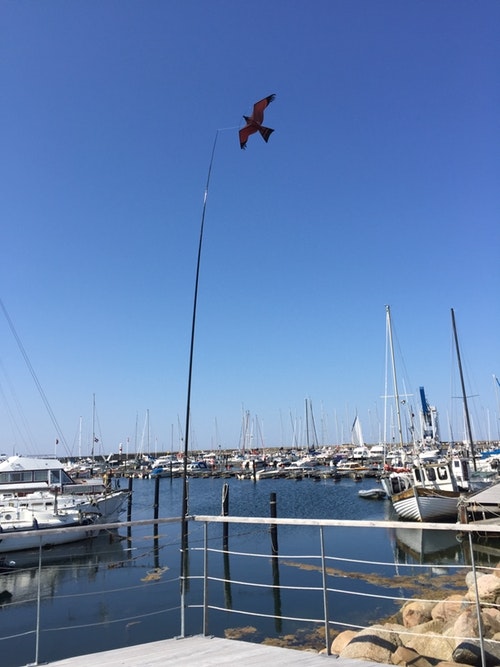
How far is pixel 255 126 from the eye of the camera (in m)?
9.03

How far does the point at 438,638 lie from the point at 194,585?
12.4 m

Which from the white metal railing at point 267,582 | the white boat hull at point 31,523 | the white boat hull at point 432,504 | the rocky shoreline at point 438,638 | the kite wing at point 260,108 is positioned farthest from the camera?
the white boat hull at point 432,504

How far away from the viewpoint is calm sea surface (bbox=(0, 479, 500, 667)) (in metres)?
12.7

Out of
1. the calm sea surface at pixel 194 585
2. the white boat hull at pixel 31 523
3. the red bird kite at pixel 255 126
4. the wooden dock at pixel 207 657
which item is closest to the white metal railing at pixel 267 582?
the calm sea surface at pixel 194 585

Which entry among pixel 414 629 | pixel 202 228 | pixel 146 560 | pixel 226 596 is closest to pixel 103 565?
pixel 146 560

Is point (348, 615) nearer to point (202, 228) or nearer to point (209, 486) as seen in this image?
point (202, 228)

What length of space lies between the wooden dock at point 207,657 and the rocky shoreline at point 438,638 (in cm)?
60

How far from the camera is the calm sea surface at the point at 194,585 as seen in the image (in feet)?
41.7

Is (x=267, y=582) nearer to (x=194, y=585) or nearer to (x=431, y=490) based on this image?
(x=194, y=585)

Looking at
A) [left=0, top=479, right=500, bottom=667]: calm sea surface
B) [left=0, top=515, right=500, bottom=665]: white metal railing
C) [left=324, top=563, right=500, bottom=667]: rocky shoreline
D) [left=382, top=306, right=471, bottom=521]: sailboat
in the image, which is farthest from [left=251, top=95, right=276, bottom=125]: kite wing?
[left=382, top=306, right=471, bottom=521]: sailboat

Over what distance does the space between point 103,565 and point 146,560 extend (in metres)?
1.90

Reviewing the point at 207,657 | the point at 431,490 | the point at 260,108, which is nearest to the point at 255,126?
the point at 260,108

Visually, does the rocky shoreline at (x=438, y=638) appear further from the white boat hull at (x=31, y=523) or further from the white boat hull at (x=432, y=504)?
the white boat hull at (x=31, y=523)

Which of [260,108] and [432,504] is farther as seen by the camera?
[432,504]
